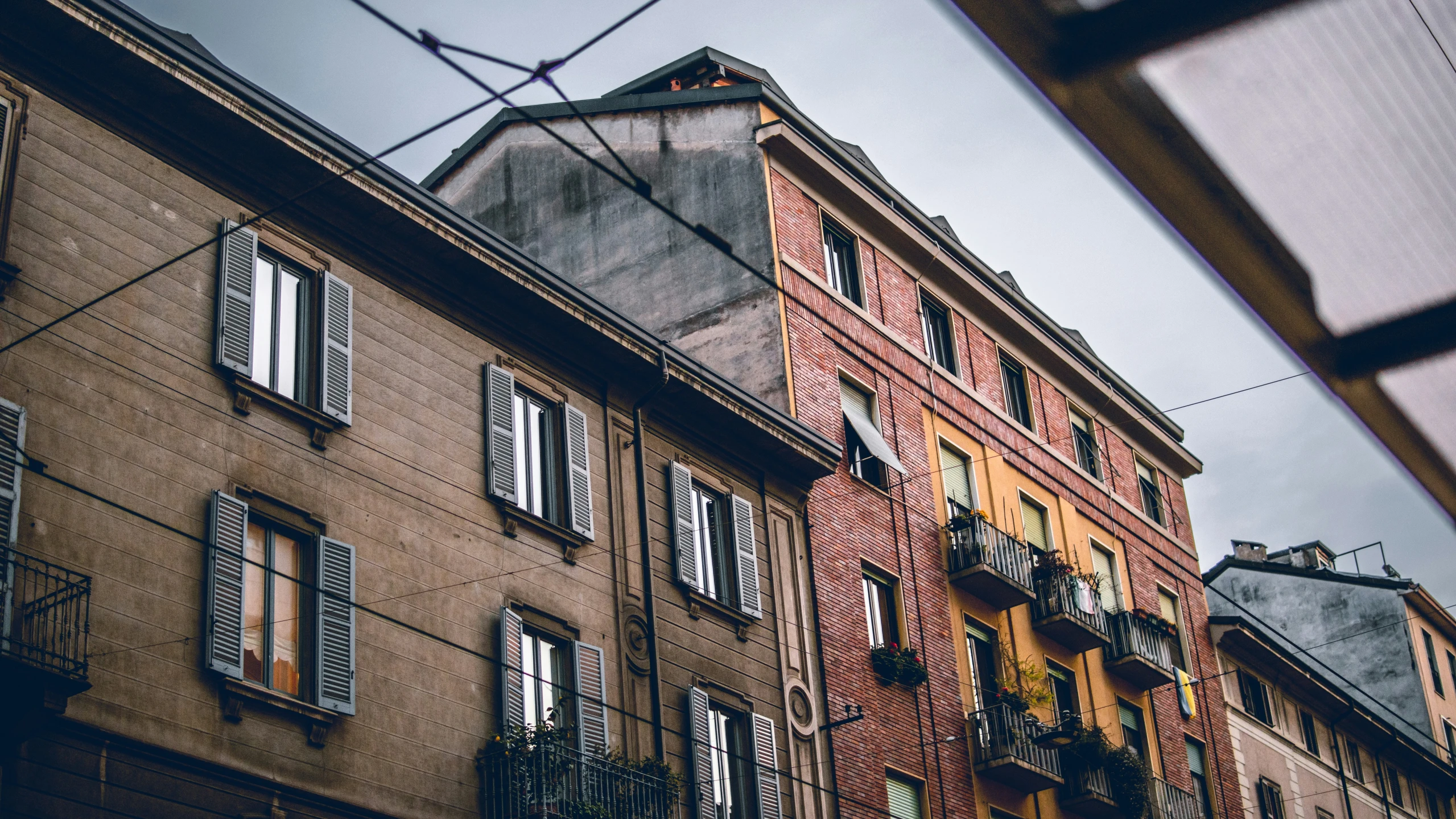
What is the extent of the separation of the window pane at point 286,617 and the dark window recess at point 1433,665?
42.7 metres

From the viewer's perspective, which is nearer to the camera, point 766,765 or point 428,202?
point 428,202

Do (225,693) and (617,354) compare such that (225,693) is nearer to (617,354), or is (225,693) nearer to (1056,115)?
(617,354)

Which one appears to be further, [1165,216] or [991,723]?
[991,723]

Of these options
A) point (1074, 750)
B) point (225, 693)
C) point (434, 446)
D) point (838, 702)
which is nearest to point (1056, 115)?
point (225, 693)

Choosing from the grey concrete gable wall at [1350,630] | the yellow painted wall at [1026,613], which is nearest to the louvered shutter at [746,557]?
the yellow painted wall at [1026,613]

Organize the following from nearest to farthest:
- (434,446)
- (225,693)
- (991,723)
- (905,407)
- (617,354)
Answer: (225,693)
(434,446)
(617,354)
(991,723)
(905,407)

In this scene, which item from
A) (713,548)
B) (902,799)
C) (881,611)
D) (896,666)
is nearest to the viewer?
(713,548)

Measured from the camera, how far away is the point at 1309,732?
133 ft

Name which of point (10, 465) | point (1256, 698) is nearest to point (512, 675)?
point (10, 465)

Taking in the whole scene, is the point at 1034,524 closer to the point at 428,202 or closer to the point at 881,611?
the point at 881,611

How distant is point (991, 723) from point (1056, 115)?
25.5 metres

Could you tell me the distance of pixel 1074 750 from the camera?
1102 inches

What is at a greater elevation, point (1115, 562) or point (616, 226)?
point (616, 226)

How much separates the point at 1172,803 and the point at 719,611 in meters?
13.7
